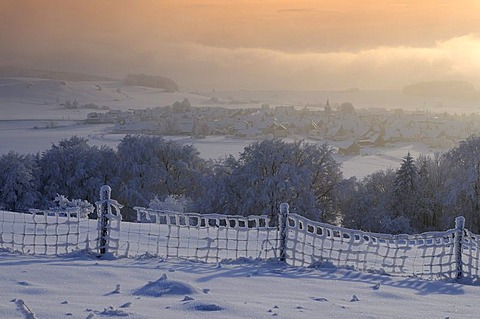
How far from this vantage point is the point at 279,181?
39125mm

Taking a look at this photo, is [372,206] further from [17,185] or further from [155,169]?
[17,185]

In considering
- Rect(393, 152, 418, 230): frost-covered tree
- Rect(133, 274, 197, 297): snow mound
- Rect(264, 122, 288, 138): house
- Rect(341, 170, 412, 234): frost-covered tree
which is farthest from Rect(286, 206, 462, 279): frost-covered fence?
Rect(264, 122, 288, 138): house

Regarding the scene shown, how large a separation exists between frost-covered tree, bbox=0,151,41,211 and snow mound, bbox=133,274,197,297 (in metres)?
35.5

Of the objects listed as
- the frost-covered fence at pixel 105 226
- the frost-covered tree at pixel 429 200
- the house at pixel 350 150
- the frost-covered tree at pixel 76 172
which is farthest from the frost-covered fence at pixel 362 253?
the house at pixel 350 150

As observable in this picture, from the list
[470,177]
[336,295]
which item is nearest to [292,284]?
[336,295]

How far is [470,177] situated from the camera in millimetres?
39250

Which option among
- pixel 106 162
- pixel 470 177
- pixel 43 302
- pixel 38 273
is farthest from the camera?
pixel 106 162

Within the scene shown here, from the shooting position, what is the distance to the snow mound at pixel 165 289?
8000 millimetres

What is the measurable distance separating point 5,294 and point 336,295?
15.8 feet

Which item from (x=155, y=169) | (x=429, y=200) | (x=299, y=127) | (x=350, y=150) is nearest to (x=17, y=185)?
(x=155, y=169)

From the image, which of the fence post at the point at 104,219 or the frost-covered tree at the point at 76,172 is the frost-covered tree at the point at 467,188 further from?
the fence post at the point at 104,219

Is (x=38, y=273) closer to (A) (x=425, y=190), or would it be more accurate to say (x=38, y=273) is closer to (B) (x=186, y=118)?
(A) (x=425, y=190)

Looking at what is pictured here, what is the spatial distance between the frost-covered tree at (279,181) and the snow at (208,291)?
27.8 meters

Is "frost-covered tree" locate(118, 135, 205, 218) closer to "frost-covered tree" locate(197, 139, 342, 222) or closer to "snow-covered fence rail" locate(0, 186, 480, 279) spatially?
"frost-covered tree" locate(197, 139, 342, 222)
